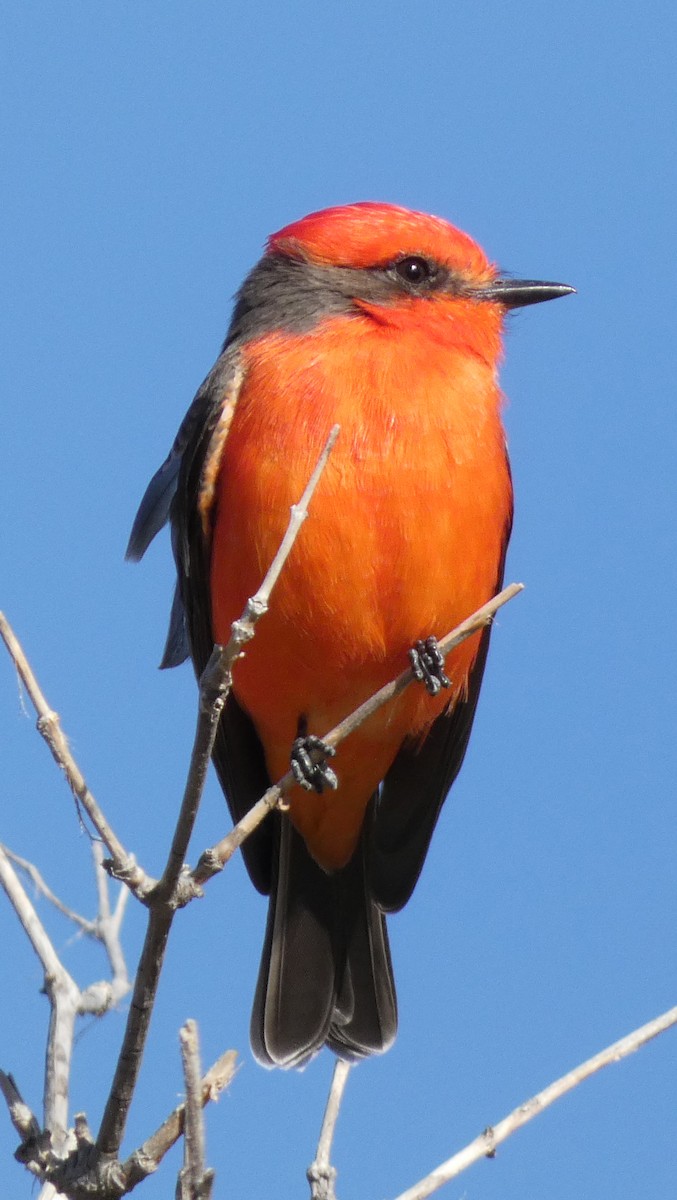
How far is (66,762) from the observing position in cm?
332

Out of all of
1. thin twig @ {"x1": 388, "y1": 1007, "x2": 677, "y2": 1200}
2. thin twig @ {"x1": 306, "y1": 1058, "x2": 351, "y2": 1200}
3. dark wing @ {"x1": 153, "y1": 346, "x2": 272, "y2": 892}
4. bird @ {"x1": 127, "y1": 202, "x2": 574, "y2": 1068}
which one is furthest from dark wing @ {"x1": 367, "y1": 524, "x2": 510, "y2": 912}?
thin twig @ {"x1": 388, "y1": 1007, "x2": 677, "y2": 1200}

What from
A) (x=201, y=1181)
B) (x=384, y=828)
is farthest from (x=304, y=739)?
(x=201, y=1181)

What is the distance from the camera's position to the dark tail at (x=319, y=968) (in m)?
5.30

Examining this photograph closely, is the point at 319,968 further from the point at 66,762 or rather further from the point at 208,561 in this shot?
the point at 66,762

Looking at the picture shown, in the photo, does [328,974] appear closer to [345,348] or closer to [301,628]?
[301,628]

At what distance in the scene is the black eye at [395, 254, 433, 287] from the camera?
210 inches

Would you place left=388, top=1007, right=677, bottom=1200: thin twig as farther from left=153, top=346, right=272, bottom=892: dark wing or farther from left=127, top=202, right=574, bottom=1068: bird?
left=153, top=346, right=272, bottom=892: dark wing

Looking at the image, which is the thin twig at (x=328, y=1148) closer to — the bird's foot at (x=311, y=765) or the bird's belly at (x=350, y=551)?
the bird's foot at (x=311, y=765)

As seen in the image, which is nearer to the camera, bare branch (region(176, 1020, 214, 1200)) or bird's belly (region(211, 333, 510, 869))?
bare branch (region(176, 1020, 214, 1200))

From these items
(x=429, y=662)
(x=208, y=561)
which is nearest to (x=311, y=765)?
(x=429, y=662)

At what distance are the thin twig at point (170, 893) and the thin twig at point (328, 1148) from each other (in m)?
0.44

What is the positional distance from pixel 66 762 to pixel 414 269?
8.77 ft

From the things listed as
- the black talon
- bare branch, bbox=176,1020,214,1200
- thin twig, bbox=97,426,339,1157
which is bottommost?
bare branch, bbox=176,1020,214,1200

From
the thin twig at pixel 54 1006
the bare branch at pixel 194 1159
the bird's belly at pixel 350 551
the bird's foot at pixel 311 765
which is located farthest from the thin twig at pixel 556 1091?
the bird's belly at pixel 350 551
